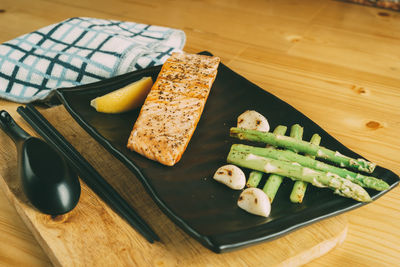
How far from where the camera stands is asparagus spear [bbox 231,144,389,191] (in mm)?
1553

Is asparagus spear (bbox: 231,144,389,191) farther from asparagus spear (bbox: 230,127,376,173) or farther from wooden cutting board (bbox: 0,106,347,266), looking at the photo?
wooden cutting board (bbox: 0,106,347,266)

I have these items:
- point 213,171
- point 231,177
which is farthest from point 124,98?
point 231,177

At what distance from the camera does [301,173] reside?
1.58m

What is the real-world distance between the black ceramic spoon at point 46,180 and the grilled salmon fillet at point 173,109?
0.31m

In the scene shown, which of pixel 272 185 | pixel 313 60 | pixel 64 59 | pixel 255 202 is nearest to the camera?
pixel 255 202

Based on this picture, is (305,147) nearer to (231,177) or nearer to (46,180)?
(231,177)

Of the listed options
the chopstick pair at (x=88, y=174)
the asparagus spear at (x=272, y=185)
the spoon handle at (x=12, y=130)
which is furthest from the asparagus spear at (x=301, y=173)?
the spoon handle at (x=12, y=130)

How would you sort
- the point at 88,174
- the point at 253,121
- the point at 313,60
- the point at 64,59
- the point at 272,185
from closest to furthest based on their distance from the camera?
1. the point at 272,185
2. the point at 88,174
3. the point at 253,121
4. the point at 64,59
5. the point at 313,60

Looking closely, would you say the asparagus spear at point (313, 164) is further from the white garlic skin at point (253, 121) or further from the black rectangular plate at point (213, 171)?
the white garlic skin at point (253, 121)

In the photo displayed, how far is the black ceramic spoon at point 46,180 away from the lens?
1.46 meters

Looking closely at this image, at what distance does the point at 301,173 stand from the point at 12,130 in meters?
1.25

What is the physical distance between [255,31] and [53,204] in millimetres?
2367

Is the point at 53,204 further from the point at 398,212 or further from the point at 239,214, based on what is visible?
the point at 398,212

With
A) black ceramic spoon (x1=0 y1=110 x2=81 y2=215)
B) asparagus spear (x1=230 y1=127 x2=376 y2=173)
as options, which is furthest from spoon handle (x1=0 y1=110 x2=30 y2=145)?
asparagus spear (x1=230 y1=127 x2=376 y2=173)
